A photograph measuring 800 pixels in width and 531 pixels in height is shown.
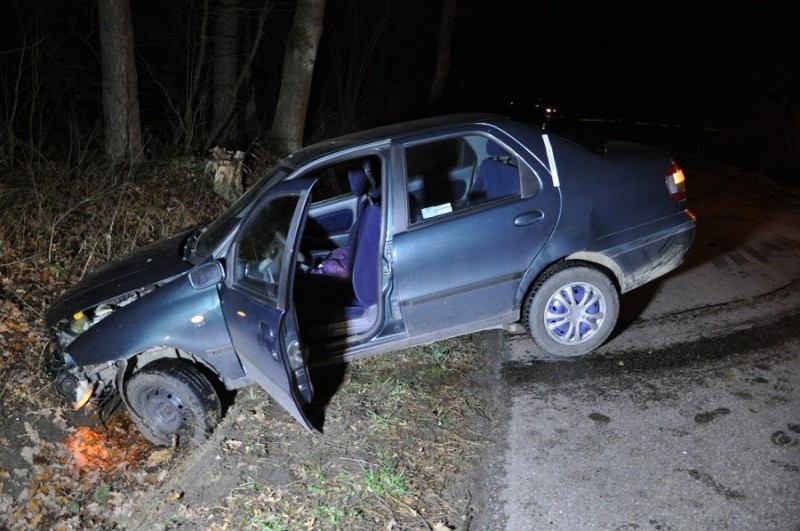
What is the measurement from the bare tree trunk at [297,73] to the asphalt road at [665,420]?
6095 millimetres

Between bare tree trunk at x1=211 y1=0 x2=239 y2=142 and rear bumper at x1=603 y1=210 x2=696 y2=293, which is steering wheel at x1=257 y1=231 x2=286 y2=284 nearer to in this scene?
rear bumper at x1=603 y1=210 x2=696 y2=293

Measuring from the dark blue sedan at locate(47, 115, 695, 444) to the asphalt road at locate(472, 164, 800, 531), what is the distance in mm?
484

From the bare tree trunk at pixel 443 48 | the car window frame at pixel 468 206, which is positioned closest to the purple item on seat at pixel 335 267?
the car window frame at pixel 468 206

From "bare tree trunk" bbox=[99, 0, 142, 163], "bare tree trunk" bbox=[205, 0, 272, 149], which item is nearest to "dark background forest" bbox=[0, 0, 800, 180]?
"bare tree trunk" bbox=[205, 0, 272, 149]

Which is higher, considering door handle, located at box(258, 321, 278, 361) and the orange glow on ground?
door handle, located at box(258, 321, 278, 361)

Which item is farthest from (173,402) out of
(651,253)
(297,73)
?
(297,73)

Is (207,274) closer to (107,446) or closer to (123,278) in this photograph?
(123,278)

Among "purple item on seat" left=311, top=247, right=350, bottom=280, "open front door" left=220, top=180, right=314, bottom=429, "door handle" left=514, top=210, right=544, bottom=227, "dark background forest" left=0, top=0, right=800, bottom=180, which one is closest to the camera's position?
"open front door" left=220, top=180, right=314, bottom=429

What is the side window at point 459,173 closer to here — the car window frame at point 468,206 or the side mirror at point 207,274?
the car window frame at point 468,206

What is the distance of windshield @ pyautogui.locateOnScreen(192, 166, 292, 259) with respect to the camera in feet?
15.0

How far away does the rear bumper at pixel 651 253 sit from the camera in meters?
4.88

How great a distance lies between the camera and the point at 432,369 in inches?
194

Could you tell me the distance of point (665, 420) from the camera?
4094 mm

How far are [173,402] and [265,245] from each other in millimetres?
1275
